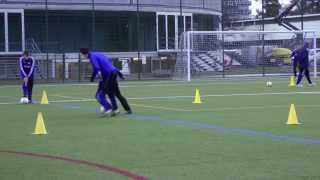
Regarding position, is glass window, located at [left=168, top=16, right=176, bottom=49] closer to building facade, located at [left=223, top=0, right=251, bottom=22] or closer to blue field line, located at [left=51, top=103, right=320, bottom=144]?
building facade, located at [left=223, top=0, right=251, bottom=22]

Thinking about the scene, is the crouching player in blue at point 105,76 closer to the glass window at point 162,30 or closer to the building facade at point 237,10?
the glass window at point 162,30

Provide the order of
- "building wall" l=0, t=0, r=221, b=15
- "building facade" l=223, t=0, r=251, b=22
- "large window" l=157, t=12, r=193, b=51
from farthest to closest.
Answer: "building facade" l=223, t=0, r=251, b=22 → "large window" l=157, t=12, r=193, b=51 → "building wall" l=0, t=0, r=221, b=15

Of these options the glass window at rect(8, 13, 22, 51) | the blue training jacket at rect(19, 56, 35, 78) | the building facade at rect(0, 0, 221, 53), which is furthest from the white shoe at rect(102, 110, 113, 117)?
the glass window at rect(8, 13, 22, 51)

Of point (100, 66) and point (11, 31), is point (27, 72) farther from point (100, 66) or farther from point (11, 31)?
point (11, 31)

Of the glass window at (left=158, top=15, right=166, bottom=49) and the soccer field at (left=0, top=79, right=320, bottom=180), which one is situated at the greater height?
the glass window at (left=158, top=15, right=166, bottom=49)

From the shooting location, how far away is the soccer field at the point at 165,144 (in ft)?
29.5

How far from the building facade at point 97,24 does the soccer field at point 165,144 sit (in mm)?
28343

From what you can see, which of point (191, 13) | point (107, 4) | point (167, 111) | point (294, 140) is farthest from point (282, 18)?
point (294, 140)

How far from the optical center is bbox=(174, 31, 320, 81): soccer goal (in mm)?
44250

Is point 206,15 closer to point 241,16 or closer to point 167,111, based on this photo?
point 241,16

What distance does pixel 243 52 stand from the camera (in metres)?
47.1

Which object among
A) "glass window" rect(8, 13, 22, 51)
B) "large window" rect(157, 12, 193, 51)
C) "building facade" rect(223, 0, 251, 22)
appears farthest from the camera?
"building facade" rect(223, 0, 251, 22)

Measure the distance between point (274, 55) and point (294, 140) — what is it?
35.8 metres

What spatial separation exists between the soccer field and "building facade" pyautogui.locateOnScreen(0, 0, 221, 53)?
1116 inches
